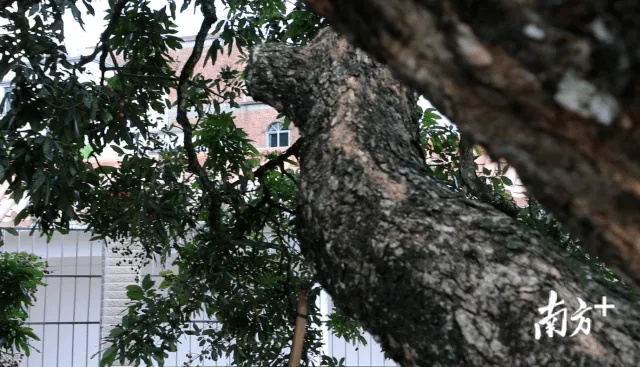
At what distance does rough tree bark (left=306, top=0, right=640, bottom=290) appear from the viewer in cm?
55

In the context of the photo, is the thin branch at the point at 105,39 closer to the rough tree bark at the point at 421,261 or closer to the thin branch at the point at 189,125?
the thin branch at the point at 189,125

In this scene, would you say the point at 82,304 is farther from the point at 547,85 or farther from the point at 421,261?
the point at 547,85

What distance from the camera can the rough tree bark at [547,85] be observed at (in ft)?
1.82

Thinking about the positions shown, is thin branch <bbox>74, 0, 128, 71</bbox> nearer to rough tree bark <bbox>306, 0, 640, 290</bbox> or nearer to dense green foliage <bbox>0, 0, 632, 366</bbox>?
dense green foliage <bbox>0, 0, 632, 366</bbox>

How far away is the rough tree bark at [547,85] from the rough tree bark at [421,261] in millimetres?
483

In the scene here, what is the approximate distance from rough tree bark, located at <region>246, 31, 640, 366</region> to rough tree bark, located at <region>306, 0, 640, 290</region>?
1.59 ft

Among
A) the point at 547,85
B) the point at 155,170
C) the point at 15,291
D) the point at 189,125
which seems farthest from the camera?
the point at 15,291

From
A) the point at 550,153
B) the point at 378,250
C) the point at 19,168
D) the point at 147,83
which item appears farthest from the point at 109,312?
the point at 550,153

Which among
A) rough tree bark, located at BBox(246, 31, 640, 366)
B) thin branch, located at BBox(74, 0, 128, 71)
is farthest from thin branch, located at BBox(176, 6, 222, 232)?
rough tree bark, located at BBox(246, 31, 640, 366)

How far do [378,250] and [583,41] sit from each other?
79 cm

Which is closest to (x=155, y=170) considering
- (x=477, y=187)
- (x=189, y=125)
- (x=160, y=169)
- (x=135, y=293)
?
(x=160, y=169)

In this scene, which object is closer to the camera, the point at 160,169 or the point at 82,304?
the point at 160,169

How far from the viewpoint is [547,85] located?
22.5 inches

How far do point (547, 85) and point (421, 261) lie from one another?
0.71 m
